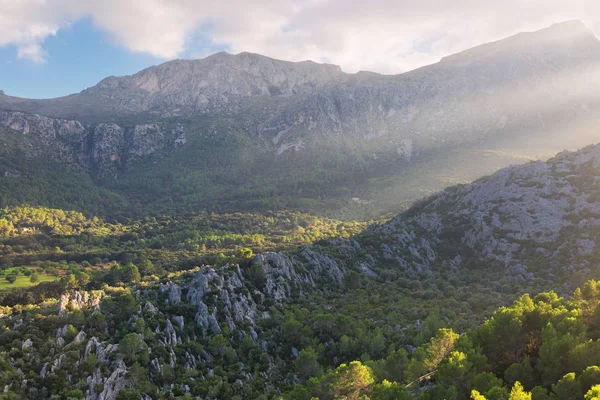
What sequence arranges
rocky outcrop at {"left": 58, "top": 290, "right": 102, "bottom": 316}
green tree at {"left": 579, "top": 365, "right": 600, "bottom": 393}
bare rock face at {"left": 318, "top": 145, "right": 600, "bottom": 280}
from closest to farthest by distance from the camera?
green tree at {"left": 579, "top": 365, "right": 600, "bottom": 393} < rocky outcrop at {"left": 58, "top": 290, "right": 102, "bottom": 316} < bare rock face at {"left": 318, "top": 145, "right": 600, "bottom": 280}

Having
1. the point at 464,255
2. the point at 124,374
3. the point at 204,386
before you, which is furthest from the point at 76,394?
the point at 464,255

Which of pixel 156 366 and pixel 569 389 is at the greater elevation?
pixel 569 389

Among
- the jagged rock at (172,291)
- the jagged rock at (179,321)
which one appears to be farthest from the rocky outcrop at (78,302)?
the jagged rock at (179,321)

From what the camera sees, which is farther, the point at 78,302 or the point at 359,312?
the point at 359,312

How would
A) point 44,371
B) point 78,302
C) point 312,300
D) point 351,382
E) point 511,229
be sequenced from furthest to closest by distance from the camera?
point 511,229
point 312,300
point 78,302
point 44,371
point 351,382

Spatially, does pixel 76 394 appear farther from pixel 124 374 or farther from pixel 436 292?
pixel 436 292

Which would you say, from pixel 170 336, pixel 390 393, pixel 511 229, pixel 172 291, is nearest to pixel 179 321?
pixel 170 336

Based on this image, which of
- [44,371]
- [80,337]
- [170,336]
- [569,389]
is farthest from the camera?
[170,336]

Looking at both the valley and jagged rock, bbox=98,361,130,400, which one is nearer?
the valley

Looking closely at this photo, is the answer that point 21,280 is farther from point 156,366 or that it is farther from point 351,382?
point 351,382

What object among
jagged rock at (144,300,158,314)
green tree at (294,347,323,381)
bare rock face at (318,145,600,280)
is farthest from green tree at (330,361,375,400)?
bare rock face at (318,145,600,280)

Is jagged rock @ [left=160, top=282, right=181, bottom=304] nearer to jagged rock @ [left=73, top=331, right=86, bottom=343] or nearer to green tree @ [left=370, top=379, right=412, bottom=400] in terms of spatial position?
jagged rock @ [left=73, top=331, right=86, bottom=343]
